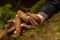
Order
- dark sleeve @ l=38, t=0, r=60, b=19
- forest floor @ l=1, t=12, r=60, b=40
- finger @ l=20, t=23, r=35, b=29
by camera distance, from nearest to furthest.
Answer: forest floor @ l=1, t=12, r=60, b=40 < finger @ l=20, t=23, r=35, b=29 < dark sleeve @ l=38, t=0, r=60, b=19

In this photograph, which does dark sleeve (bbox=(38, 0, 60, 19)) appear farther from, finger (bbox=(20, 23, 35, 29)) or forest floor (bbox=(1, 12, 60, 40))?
finger (bbox=(20, 23, 35, 29))

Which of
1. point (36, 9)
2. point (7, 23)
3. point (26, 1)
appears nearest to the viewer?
point (7, 23)

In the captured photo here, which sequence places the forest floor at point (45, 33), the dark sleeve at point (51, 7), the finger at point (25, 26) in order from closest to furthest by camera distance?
the forest floor at point (45, 33)
the finger at point (25, 26)
the dark sleeve at point (51, 7)

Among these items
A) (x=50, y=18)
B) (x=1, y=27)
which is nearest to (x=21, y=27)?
(x=1, y=27)

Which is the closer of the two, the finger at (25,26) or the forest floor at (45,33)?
the forest floor at (45,33)

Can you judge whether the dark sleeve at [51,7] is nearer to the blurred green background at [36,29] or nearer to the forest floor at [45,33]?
the blurred green background at [36,29]

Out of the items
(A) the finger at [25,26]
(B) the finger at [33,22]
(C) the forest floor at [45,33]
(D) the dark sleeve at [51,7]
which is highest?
(D) the dark sleeve at [51,7]

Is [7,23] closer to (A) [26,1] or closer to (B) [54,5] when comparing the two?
(B) [54,5]

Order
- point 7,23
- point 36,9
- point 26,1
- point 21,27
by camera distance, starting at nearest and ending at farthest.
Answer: point 21,27
point 7,23
point 36,9
point 26,1

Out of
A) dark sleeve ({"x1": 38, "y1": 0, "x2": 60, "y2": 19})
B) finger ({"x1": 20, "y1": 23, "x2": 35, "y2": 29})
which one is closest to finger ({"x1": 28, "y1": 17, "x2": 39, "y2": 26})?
finger ({"x1": 20, "y1": 23, "x2": 35, "y2": 29})

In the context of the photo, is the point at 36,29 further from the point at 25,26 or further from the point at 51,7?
the point at 51,7

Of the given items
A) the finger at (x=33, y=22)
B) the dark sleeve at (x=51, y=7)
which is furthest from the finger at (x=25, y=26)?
the dark sleeve at (x=51, y=7)

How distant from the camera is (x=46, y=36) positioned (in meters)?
2.44

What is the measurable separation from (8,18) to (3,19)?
9cm
